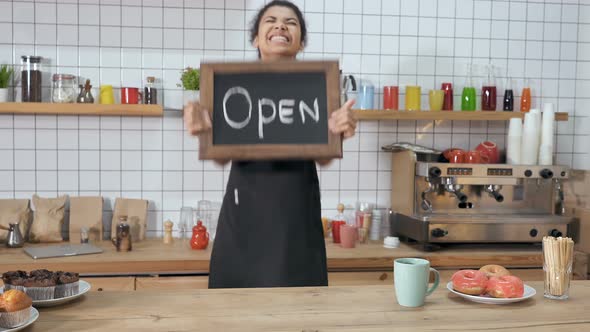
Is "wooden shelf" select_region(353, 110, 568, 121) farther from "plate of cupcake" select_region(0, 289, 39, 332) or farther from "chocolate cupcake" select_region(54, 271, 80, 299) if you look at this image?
"plate of cupcake" select_region(0, 289, 39, 332)

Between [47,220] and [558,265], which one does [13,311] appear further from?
[47,220]

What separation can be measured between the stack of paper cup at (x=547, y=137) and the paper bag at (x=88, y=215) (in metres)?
2.24

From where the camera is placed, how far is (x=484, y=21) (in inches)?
139

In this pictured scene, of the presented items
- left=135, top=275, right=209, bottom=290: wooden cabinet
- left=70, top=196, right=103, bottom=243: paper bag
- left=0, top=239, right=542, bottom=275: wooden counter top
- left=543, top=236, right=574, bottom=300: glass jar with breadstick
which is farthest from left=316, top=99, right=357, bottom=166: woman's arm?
left=70, top=196, right=103, bottom=243: paper bag

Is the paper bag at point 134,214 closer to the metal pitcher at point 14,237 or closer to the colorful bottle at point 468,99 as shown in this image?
the metal pitcher at point 14,237

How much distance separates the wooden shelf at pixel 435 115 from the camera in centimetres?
323

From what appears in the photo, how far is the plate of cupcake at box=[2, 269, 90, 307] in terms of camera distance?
1.44 m

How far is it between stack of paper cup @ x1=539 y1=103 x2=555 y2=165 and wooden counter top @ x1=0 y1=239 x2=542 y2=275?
46 cm

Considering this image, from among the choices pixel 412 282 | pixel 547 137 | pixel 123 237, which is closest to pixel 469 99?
pixel 547 137

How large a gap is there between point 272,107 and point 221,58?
59.1 inches

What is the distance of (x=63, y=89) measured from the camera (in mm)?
3062

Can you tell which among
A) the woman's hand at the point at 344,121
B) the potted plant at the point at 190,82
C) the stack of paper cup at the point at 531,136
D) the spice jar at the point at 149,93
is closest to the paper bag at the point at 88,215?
the spice jar at the point at 149,93

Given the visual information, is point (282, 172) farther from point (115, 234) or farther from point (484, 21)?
point (484, 21)

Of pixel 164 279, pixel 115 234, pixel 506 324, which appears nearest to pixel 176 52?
pixel 115 234
